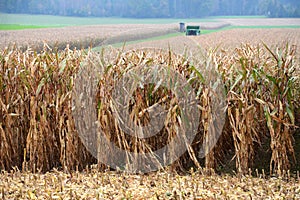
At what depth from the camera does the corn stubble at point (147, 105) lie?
6.66 feet

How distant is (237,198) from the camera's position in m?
1.62

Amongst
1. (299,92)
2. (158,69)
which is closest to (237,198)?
(158,69)

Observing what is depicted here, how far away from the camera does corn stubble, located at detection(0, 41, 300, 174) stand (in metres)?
2.03

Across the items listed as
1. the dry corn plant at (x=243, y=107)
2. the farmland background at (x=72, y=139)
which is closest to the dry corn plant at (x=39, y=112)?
the farmland background at (x=72, y=139)

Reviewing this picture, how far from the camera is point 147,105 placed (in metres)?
2.08

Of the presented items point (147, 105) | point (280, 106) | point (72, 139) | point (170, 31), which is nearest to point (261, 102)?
point (280, 106)

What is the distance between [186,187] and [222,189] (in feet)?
0.46

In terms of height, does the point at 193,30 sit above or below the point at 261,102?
above

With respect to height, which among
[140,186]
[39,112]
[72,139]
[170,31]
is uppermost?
[170,31]

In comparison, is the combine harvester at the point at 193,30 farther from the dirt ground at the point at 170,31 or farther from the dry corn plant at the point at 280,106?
the dry corn plant at the point at 280,106

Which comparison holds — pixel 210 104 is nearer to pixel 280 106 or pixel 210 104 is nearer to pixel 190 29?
pixel 280 106

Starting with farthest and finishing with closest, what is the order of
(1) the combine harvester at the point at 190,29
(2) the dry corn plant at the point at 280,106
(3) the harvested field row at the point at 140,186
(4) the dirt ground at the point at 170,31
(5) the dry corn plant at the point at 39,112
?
(1) the combine harvester at the point at 190,29 → (4) the dirt ground at the point at 170,31 → (5) the dry corn plant at the point at 39,112 → (2) the dry corn plant at the point at 280,106 → (3) the harvested field row at the point at 140,186

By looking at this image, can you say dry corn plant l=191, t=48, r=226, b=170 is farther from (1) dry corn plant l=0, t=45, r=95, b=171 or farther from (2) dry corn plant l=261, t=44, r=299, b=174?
(1) dry corn plant l=0, t=45, r=95, b=171

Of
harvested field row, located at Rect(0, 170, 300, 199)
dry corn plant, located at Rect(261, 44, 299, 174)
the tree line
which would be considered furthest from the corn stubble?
the tree line
